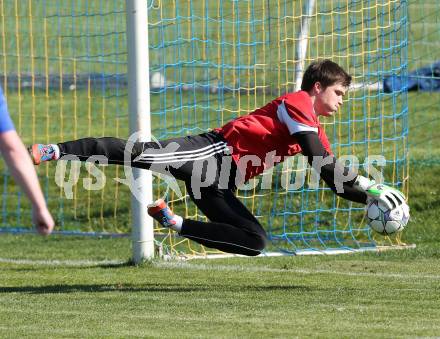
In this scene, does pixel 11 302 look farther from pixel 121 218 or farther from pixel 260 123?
pixel 121 218

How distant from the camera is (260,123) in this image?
28.0 ft

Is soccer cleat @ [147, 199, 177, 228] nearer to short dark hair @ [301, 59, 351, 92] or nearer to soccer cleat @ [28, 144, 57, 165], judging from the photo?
soccer cleat @ [28, 144, 57, 165]

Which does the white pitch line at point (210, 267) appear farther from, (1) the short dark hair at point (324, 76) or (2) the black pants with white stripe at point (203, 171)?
(1) the short dark hair at point (324, 76)

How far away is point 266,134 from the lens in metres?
8.48

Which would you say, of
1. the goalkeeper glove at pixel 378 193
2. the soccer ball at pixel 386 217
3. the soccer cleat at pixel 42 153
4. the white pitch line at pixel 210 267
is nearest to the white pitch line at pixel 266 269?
the white pitch line at pixel 210 267

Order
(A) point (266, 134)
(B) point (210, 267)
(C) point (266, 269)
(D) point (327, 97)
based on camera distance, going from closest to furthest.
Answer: (A) point (266, 134) < (D) point (327, 97) < (C) point (266, 269) < (B) point (210, 267)

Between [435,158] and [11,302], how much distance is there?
829 centimetres

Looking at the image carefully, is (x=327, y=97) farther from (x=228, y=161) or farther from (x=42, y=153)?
(x=42, y=153)

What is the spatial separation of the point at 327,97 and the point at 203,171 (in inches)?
46.9

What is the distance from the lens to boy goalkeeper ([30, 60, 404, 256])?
8516 mm

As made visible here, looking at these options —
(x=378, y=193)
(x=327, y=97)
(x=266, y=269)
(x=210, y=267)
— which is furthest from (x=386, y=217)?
(x=210, y=267)

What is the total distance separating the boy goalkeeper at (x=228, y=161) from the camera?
852cm

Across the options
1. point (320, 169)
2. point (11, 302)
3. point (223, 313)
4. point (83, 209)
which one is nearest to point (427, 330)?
point (223, 313)

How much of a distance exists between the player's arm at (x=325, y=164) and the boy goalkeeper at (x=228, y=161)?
1cm
